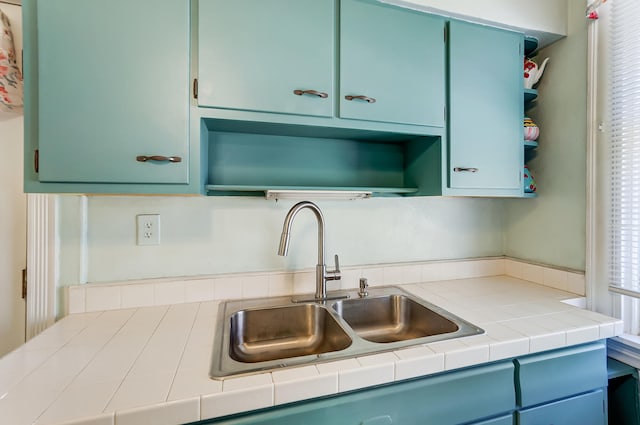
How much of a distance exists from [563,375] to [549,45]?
156 cm

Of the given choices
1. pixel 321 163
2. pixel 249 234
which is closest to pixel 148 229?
pixel 249 234

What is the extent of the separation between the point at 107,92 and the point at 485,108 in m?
1.47

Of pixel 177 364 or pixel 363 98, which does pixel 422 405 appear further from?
pixel 363 98

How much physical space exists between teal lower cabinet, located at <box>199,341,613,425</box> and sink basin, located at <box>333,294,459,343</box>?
33 centimetres

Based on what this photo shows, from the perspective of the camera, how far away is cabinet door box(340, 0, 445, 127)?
3.72ft

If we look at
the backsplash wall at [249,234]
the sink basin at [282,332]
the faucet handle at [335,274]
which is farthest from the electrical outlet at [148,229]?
the faucet handle at [335,274]

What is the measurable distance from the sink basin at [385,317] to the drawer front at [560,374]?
0.36 metres

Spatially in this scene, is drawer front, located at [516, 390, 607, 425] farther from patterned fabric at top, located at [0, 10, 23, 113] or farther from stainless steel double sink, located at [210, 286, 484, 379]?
patterned fabric at top, located at [0, 10, 23, 113]

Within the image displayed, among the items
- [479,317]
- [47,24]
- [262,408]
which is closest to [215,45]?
[47,24]

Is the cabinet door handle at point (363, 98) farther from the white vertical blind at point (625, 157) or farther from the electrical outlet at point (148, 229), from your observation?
the white vertical blind at point (625, 157)

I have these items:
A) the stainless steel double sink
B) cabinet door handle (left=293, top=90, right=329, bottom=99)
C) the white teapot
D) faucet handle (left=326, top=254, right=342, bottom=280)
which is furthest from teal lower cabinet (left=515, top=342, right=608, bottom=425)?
the white teapot

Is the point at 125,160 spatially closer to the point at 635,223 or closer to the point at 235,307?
the point at 235,307

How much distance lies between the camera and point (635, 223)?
1187 mm

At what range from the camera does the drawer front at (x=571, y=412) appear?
3.10 ft
